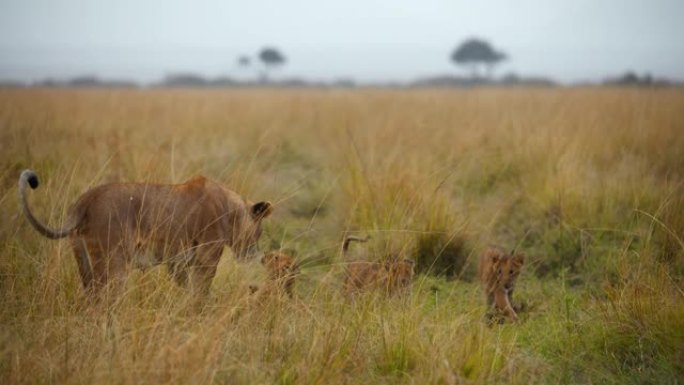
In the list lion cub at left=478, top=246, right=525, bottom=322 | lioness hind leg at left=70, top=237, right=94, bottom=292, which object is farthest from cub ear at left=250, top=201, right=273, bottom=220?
lion cub at left=478, top=246, right=525, bottom=322

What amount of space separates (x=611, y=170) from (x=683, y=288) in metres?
3.90

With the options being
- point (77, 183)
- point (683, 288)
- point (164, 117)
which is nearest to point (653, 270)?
point (683, 288)

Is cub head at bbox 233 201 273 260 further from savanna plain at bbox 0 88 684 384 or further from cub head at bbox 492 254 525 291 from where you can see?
cub head at bbox 492 254 525 291

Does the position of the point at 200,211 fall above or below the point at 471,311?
above

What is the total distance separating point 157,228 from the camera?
13.6ft

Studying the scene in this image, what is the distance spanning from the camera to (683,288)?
14.9ft

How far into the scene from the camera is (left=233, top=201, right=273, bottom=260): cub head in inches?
178

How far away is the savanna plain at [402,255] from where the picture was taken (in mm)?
3439

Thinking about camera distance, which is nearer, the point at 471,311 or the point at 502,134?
the point at 471,311

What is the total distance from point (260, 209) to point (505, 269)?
1.56 meters

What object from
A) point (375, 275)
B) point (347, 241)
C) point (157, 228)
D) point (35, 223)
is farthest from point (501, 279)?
point (35, 223)

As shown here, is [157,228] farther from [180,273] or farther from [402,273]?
[402,273]

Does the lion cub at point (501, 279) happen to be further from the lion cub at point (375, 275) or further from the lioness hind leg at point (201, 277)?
the lioness hind leg at point (201, 277)

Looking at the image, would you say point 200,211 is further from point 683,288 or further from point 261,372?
point 683,288
